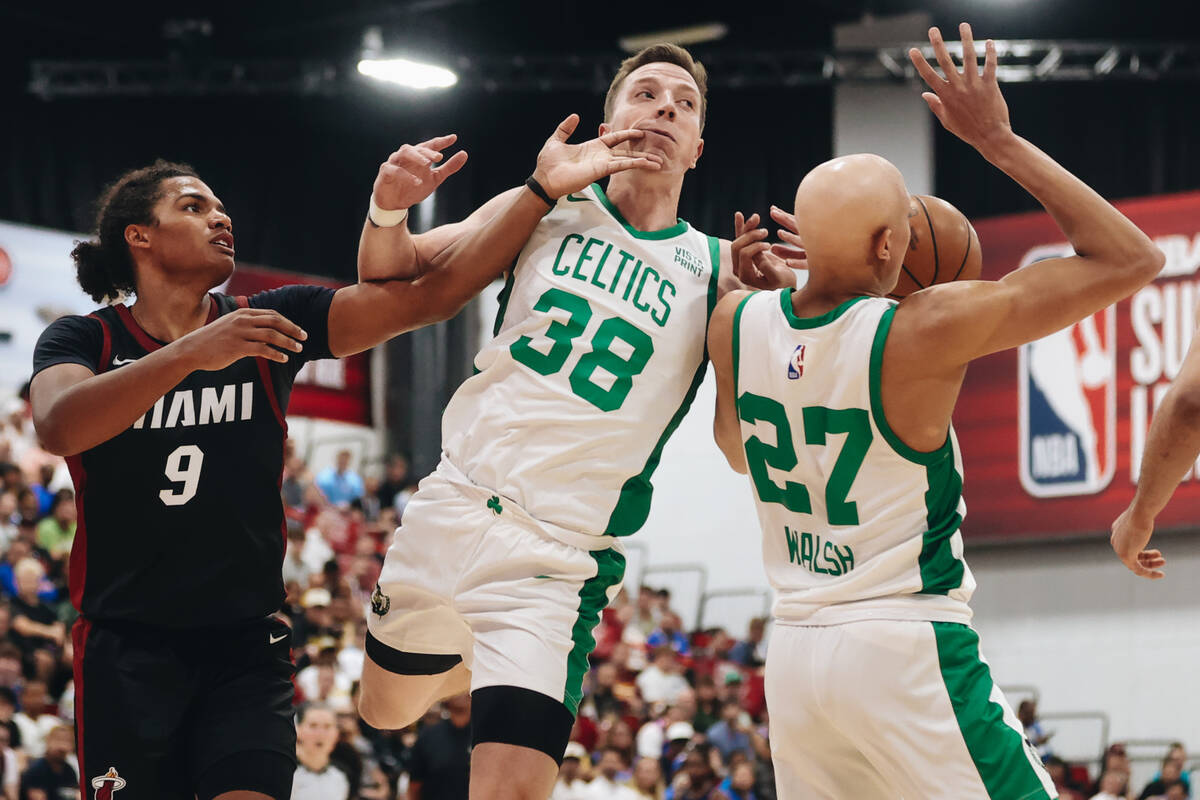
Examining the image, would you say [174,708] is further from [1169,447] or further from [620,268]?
[1169,447]

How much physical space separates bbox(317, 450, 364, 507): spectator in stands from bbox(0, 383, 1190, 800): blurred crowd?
56 millimetres

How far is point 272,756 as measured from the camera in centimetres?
387

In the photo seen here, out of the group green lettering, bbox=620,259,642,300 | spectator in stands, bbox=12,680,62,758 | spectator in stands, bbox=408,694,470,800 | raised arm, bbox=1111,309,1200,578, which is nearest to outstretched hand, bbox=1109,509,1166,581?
raised arm, bbox=1111,309,1200,578

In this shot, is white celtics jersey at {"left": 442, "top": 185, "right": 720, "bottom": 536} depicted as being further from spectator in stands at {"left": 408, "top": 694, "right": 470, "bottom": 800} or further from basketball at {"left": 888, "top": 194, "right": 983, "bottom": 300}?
spectator in stands at {"left": 408, "top": 694, "right": 470, "bottom": 800}

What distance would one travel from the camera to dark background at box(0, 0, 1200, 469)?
16.9 m

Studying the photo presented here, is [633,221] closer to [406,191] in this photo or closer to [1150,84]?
[406,191]

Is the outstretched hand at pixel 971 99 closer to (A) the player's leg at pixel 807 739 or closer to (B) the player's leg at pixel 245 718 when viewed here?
(A) the player's leg at pixel 807 739

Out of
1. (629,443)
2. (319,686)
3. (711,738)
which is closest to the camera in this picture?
(629,443)

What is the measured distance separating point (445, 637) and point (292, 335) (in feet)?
3.87

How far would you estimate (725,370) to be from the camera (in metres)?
4.07

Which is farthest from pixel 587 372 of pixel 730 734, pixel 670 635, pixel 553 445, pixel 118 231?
pixel 670 635

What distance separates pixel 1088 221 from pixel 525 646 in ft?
6.05

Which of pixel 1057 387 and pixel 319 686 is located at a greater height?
pixel 1057 387

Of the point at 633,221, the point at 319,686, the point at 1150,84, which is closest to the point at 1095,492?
the point at 1150,84
